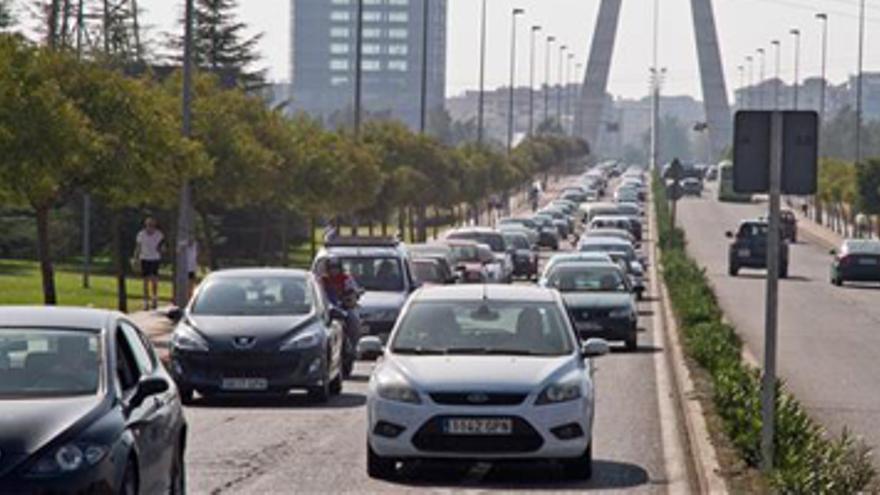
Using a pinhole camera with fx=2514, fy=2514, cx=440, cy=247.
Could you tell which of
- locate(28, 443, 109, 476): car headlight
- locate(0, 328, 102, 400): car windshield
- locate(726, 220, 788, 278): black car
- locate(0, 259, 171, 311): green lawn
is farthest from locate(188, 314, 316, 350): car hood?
locate(726, 220, 788, 278): black car

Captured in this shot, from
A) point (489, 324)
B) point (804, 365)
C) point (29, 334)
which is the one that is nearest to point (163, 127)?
point (804, 365)

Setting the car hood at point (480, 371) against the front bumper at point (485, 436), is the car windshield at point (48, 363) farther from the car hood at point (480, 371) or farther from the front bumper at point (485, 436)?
the car hood at point (480, 371)

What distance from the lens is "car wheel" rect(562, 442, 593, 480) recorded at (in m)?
18.0

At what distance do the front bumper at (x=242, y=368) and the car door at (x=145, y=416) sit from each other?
34.4 ft

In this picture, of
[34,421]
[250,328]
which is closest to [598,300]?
[250,328]

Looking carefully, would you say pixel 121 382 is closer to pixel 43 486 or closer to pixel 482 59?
pixel 43 486

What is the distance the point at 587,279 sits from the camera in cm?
3944

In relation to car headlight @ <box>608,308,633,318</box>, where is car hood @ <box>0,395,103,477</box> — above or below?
above

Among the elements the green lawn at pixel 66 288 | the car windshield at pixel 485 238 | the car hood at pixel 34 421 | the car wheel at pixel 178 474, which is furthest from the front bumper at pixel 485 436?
the car windshield at pixel 485 238

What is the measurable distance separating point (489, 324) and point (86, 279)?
33587 millimetres

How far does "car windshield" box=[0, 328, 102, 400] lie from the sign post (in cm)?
510

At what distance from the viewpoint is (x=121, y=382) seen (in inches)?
540

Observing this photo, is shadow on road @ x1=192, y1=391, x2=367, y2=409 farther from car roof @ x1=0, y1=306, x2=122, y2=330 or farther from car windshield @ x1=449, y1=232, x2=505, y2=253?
car windshield @ x1=449, y1=232, x2=505, y2=253

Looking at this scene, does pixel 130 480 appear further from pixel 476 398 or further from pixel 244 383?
pixel 244 383
